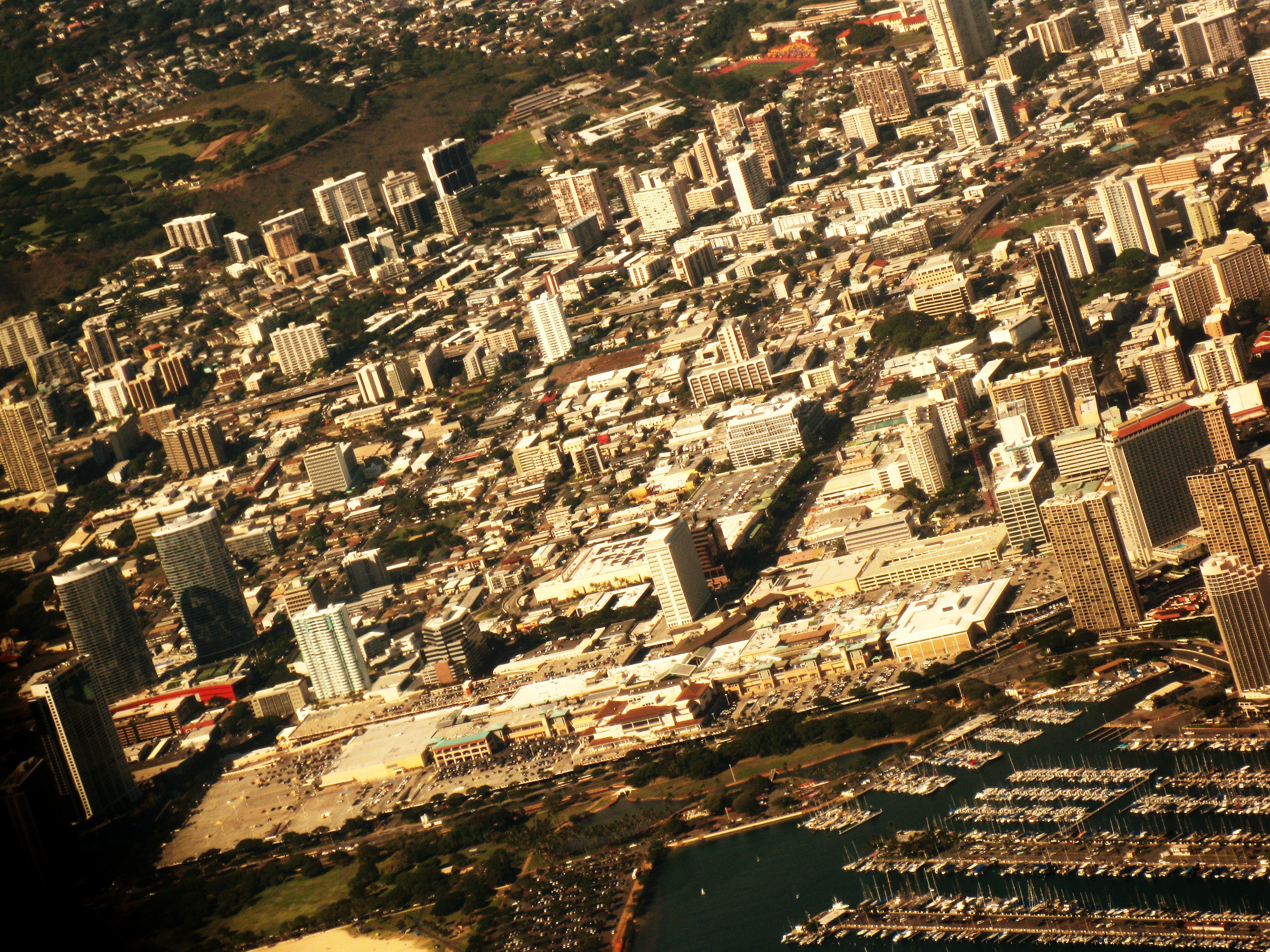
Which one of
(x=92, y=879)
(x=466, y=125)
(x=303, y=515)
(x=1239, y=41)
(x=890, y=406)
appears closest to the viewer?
(x=92, y=879)

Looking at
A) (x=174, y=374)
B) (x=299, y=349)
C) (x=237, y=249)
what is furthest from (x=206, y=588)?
(x=237, y=249)

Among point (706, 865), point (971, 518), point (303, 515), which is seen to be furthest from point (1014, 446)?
point (303, 515)

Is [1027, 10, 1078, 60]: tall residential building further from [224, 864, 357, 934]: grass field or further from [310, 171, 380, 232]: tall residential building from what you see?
[224, 864, 357, 934]: grass field

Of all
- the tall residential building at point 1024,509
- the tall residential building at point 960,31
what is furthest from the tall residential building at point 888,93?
Answer: the tall residential building at point 1024,509

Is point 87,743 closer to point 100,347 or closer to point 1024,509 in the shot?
point 1024,509

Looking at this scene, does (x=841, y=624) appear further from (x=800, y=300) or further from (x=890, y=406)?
(x=800, y=300)

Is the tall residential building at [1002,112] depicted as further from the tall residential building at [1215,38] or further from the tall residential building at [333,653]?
the tall residential building at [333,653]
